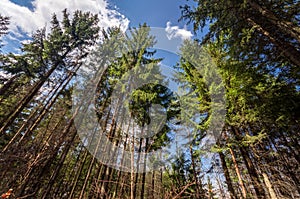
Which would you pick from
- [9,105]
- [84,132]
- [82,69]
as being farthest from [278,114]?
[9,105]

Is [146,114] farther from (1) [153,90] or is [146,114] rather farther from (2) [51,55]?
(2) [51,55]

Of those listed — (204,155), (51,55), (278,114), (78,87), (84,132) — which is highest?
(51,55)

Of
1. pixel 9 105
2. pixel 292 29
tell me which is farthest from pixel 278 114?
pixel 9 105

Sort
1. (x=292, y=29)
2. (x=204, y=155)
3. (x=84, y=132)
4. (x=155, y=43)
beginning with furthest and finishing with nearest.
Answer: (x=84, y=132) < (x=155, y=43) < (x=204, y=155) < (x=292, y=29)

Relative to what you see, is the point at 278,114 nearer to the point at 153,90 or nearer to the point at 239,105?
the point at 239,105

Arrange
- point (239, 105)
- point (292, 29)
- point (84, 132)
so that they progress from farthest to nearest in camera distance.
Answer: point (84, 132) < point (239, 105) < point (292, 29)

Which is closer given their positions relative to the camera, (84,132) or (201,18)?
(201,18)

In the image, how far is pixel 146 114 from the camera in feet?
29.9

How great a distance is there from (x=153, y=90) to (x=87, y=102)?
6.77 metres

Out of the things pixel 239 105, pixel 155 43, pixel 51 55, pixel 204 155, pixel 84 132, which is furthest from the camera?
pixel 84 132

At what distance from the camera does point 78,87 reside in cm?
1456

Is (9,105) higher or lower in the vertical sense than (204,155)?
higher

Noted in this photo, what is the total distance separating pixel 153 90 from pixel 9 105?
48.4 ft

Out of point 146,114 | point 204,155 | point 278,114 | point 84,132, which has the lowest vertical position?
point 204,155
